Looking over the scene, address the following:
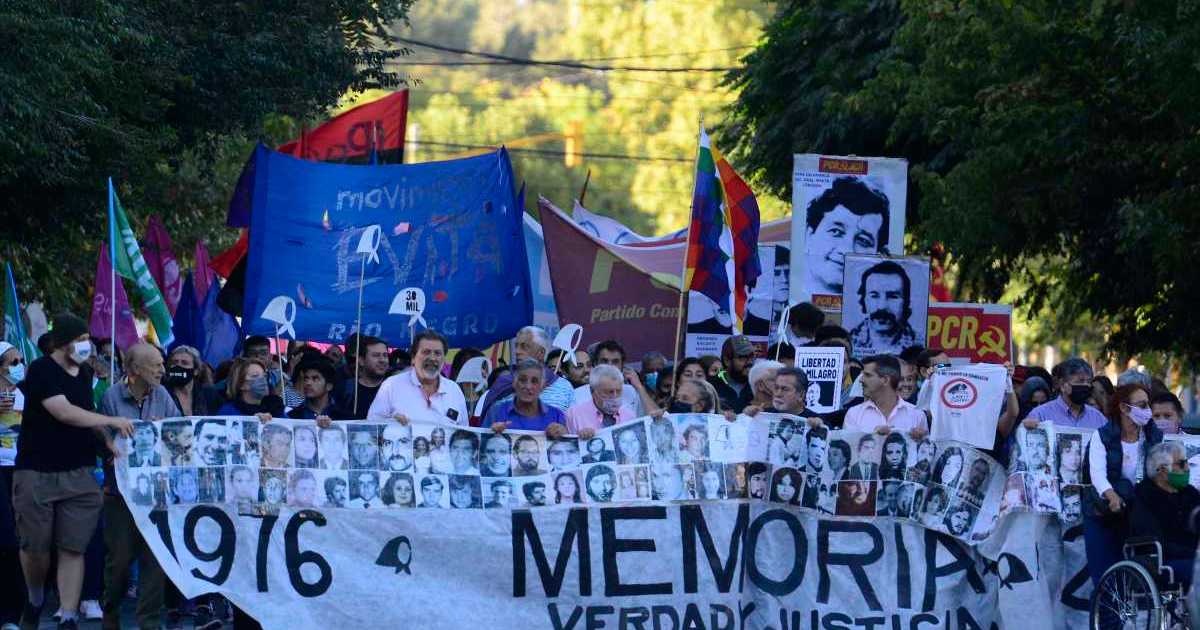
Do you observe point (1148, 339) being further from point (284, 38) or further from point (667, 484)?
point (667, 484)

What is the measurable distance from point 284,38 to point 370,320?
8.84m

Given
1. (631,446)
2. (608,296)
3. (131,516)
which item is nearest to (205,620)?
(131,516)

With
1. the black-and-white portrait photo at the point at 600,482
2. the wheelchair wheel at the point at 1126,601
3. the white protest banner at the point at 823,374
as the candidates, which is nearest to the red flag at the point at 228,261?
the white protest banner at the point at 823,374

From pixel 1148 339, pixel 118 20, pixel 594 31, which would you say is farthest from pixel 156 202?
pixel 594 31

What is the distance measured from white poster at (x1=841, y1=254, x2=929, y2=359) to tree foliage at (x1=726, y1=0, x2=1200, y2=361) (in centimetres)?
368

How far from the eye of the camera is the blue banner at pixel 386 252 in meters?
12.5

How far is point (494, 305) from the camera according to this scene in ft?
43.2

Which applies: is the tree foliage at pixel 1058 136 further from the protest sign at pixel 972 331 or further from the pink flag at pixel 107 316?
the pink flag at pixel 107 316

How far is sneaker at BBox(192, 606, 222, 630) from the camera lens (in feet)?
33.6

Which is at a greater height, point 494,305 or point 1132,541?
point 494,305

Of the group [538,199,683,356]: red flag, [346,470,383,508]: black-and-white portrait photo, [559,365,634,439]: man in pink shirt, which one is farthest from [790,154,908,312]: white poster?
[346,470,383,508]: black-and-white portrait photo

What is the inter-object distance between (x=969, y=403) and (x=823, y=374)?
1595 millimetres

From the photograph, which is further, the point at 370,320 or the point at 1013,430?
the point at 370,320

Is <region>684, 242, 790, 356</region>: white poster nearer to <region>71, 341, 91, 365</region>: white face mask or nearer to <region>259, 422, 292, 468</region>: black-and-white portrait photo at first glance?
<region>259, 422, 292, 468</region>: black-and-white portrait photo
